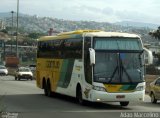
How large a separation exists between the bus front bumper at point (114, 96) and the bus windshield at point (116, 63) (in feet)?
1.67

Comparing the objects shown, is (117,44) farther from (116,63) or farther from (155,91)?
(155,91)

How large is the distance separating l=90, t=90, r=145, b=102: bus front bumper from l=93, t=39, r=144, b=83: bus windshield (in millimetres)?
508

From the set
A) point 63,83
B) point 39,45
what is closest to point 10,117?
point 63,83

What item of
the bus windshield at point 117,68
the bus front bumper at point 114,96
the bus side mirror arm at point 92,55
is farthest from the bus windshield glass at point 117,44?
the bus front bumper at point 114,96

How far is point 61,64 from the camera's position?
25.2 metres

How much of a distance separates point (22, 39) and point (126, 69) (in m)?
130

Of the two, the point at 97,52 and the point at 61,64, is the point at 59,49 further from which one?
the point at 97,52

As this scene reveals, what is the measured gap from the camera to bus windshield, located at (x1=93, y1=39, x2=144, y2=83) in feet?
67.3

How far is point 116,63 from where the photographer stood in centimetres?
2067

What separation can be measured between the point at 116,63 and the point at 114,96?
4.44 feet

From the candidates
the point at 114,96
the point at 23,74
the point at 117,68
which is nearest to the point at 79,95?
the point at 114,96

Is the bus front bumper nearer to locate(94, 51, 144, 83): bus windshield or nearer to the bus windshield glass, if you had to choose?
locate(94, 51, 144, 83): bus windshield

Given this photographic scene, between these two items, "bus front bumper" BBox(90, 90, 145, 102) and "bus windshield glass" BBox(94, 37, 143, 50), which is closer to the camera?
"bus front bumper" BBox(90, 90, 145, 102)

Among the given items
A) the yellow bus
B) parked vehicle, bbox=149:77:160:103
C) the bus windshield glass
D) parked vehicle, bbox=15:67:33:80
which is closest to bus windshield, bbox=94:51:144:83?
the yellow bus
